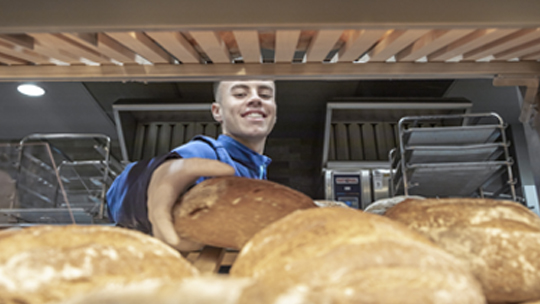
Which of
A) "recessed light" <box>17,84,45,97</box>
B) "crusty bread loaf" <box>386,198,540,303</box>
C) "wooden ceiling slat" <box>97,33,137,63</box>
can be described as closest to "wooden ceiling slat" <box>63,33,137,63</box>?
"wooden ceiling slat" <box>97,33,137,63</box>

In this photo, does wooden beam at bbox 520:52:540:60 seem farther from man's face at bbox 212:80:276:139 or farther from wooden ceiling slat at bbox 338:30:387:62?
man's face at bbox 212:80:276:139

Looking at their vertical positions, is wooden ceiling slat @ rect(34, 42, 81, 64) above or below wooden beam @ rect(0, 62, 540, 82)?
above

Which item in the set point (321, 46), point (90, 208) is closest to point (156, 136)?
point (90, 208)

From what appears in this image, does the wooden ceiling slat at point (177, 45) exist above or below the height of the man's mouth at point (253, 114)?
below

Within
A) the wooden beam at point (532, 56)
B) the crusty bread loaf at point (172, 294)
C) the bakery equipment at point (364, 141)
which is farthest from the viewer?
the bakery equipment at point (364, 141)

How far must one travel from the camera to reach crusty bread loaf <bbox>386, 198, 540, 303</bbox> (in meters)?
0.48

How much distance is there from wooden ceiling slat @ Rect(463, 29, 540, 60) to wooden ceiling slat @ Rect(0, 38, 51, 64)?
82 cm

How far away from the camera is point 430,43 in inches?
25.0

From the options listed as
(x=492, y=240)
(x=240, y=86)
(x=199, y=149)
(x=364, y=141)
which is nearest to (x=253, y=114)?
(x=240, y=86)

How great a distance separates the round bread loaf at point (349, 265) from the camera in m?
0.30

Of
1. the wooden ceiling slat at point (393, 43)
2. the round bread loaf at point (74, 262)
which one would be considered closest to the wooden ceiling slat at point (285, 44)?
the wooden ceiling slat at point (393, 43)

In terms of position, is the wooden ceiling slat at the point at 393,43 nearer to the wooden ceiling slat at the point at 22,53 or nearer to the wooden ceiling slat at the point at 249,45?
the wooden ceiling slat at the point at 249,45

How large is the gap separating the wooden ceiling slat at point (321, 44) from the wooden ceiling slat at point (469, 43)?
216 mm

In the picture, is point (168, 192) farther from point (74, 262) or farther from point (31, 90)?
point (31, 90)
